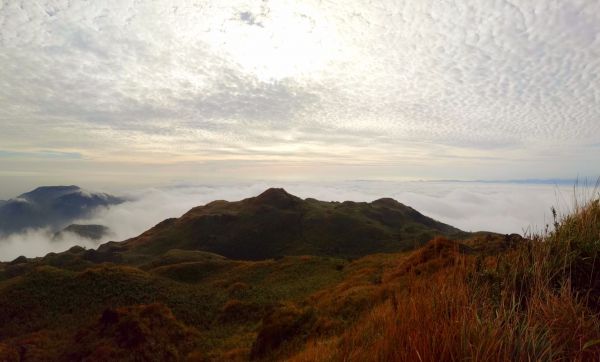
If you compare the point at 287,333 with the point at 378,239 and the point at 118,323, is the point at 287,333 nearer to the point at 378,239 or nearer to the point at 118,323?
the point at 118,323

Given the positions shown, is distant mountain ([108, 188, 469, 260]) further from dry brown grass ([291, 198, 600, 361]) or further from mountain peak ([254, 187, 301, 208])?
dry brown grass ([291, 198, 600, 361])

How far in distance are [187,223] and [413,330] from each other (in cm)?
14674

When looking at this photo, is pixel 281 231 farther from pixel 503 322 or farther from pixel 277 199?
pixel 503 322

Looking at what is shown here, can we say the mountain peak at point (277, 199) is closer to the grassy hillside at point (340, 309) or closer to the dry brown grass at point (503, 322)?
the grassy hillside at point (340, 309)

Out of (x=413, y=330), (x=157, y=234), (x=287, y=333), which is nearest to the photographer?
(x=413, y=330)

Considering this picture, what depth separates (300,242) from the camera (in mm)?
125188

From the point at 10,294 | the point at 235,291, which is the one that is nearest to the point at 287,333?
the point at 235,291

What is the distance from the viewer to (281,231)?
13562cm

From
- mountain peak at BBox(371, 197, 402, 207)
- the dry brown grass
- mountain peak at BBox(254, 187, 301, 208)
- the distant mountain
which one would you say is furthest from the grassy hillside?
mountain peak at BBox(371, 197, 402, 207)

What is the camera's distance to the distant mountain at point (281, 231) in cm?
11988

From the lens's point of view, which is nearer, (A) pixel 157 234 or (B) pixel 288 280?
(B) pixel 288 280

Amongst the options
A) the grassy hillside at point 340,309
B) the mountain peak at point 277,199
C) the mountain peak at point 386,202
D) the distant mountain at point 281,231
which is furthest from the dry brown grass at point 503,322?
the mountain peak at point 386,202

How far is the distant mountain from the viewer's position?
11988 centimetres

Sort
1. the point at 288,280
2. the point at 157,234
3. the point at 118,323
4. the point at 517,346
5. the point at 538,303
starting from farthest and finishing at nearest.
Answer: the point at 157,234 < the point at 288,280 < the point at 118,323 < the point at 538,303 < the point at 517,346
